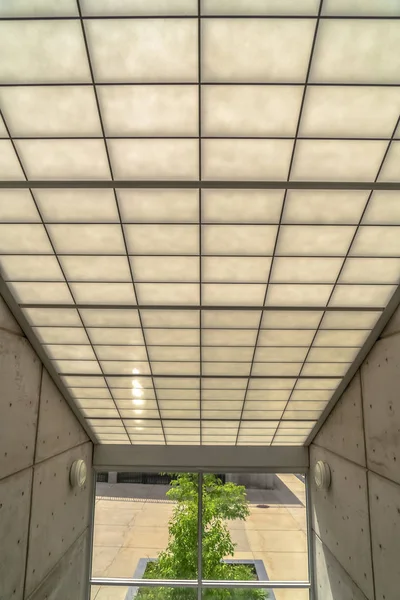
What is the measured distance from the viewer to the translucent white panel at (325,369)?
32.6 feet

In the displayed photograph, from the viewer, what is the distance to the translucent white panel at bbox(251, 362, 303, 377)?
32.8ft

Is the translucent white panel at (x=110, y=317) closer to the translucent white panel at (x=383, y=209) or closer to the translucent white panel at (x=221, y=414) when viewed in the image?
the translucent white panel at (x=221, y=414)

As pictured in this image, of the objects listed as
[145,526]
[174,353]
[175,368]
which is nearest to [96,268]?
[174,353]

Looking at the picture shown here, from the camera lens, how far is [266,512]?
13.7m

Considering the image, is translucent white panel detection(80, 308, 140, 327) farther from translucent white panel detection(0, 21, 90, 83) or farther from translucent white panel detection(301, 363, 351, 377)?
translucent white panel detection(0, 21, 90, 83)

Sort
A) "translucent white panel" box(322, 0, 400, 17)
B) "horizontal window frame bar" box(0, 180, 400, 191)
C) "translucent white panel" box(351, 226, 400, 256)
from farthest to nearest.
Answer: "translucent white panel" box(351, 226, 400, 256) < "horizontal window frame bar" box(0, 180, 400, 191) < "translucent white panel" box(322, 0, 400, 17)

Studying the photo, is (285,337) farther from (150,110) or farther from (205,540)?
(205,540)

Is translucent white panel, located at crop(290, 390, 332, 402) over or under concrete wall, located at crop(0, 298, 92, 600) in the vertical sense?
over

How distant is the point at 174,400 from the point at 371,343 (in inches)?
197

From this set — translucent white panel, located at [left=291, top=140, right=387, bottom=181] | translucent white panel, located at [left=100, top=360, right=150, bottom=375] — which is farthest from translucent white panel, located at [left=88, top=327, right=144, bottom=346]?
translucent white panel, located at [left=291, top=140, right=387, bottom=181]

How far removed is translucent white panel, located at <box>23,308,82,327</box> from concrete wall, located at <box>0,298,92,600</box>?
355 mm

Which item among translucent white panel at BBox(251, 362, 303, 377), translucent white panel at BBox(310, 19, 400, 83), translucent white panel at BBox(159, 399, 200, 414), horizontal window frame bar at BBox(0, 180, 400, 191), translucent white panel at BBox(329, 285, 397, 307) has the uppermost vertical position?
translucent white panel at BBox(310, 19, 400, 83)

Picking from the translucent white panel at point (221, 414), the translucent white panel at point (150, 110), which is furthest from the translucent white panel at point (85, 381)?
the translucent white panel at point (150, 110)

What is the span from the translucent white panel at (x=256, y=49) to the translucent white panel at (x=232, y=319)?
4336 mm
